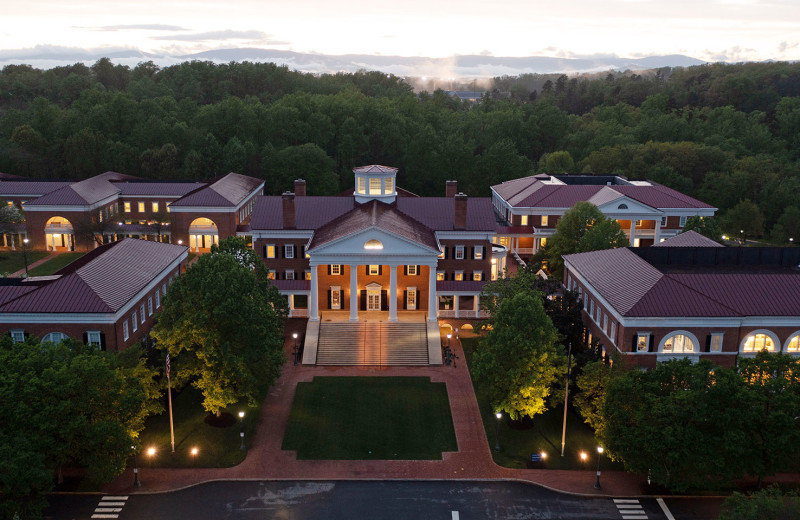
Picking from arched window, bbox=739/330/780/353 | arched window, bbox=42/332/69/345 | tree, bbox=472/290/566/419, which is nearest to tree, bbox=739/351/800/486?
arched window, bbox=739/330/780/353

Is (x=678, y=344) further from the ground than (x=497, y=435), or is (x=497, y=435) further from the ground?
(x=678, y=344)

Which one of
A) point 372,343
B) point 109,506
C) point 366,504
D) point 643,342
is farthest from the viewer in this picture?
point 372,343

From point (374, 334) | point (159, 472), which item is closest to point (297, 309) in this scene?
point (374, 334)

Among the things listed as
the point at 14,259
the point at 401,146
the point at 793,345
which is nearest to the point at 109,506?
the point at 793,345

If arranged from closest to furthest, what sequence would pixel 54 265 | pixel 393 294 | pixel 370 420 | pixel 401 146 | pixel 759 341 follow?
pixel 759 341, pixel 370 420, pixel 393 294, pixel 54 265, pixel 401 146

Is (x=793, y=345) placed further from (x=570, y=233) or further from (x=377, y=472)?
(x=377, y=472)

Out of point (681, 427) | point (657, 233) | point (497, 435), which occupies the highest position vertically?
point (657, 233)
